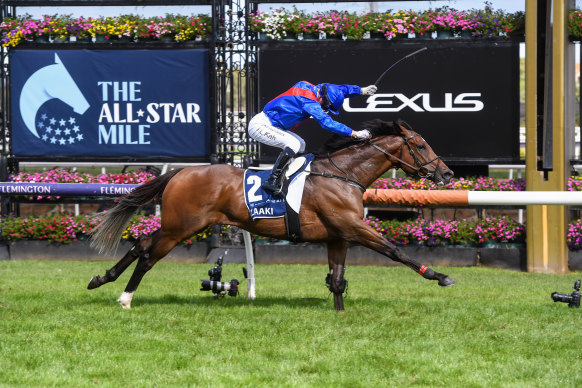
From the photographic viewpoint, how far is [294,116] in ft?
26.1

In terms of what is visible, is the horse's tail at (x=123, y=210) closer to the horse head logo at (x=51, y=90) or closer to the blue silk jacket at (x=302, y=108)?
the blue silk jacket at (x=302, y=108)

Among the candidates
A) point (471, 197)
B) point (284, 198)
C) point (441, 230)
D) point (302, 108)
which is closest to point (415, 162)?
point (471, 197)

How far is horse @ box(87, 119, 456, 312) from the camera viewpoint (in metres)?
7.81

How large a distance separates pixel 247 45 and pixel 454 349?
8.34m

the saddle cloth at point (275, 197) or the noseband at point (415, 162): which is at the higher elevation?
the noseband at point (415, 162)

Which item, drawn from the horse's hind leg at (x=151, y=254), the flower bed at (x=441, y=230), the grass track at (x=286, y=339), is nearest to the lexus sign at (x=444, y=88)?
the flower bed at (x=441, y=230)

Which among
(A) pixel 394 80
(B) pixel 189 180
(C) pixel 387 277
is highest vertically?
(A) pixel 394 80

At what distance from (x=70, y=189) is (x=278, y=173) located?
277 cm

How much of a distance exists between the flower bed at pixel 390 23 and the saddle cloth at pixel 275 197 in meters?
6.01

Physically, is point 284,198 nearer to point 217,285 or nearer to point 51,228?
point 217,285

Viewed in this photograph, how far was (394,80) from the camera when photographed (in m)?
13.3

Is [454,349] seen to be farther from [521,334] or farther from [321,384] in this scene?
[321,384]

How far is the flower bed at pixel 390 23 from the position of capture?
42.9ft

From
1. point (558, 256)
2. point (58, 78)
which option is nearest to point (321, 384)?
point (558, 256)
